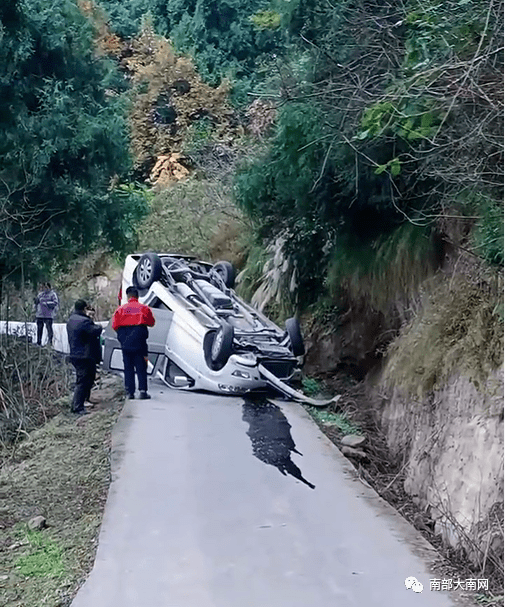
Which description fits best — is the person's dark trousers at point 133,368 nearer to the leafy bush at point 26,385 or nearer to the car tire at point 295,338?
the leafy bush at point 26,385

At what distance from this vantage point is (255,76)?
30.9m

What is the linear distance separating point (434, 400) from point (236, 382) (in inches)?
157

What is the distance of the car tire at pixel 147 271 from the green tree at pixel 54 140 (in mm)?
1183

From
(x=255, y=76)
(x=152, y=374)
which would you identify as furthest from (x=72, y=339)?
(x=255, y=76)

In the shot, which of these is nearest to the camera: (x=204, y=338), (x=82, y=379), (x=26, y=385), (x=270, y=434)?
(x=270, y=434)

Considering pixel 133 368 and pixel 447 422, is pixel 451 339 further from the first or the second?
pixel 133 368

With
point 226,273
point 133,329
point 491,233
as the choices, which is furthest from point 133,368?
point 491,233

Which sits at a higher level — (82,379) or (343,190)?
(343,190)

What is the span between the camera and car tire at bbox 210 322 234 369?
39.7 feet

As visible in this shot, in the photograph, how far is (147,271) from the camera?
13969mm

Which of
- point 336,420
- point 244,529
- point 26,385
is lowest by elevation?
point 336,420

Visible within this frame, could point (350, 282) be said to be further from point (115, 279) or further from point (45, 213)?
point (115, 279)

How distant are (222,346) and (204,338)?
19.1 inches

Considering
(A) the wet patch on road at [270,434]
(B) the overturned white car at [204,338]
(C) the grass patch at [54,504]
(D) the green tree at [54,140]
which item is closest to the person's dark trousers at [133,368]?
(C) the grass patch at [54,504]
